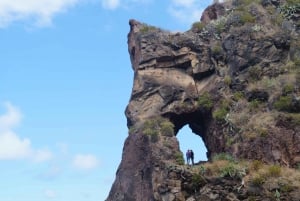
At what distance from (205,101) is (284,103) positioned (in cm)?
736

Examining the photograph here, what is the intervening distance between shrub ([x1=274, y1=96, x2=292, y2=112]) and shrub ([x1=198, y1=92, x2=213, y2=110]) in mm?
6287

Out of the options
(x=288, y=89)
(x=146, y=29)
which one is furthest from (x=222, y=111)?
(x=146, y=29)

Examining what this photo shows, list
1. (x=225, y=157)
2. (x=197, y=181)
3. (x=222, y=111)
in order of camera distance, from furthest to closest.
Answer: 1. (x=222, y=111)
2. (x=225, y=157)
3. (x=197, y=181)

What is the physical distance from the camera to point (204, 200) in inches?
1178

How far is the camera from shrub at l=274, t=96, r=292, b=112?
1420 inches

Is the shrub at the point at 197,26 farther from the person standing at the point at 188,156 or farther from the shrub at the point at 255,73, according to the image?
the person standing at the point at 188,156

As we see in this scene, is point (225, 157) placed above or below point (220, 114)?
below

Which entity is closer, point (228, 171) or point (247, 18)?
point (228, 171)

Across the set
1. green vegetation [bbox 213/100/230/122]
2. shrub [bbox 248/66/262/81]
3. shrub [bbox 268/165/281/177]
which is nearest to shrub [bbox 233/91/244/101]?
green vegetation [bbox 213/100/230/122]

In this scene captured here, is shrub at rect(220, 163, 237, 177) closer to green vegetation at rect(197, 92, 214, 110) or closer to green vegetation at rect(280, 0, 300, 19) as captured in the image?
green vegetation at rect(197, 92, 214, 110)

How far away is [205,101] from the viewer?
42.2 metres

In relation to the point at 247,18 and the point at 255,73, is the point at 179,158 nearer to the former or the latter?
the point at 255,73

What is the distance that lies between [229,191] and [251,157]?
18.1 feet

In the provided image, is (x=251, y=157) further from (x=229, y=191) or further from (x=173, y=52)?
(x=173, y=52)
